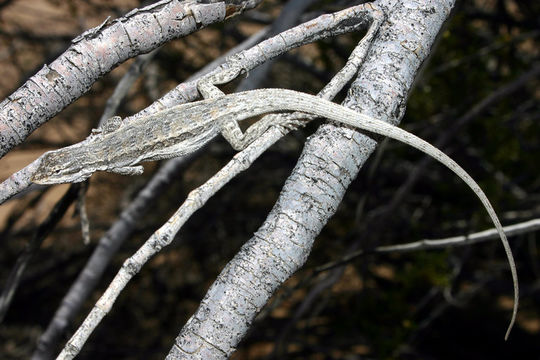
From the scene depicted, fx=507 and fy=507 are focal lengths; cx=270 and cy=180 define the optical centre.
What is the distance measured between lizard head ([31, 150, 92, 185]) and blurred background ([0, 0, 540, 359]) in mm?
2073

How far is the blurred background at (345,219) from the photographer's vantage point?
4.62 metres

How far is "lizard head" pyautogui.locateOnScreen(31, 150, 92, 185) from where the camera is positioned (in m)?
2.36

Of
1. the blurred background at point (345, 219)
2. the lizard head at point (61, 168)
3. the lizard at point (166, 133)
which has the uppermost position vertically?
the blurred background at point (345, 219)

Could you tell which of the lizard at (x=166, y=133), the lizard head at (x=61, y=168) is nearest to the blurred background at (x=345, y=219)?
the lizard at (x=166, y=133)

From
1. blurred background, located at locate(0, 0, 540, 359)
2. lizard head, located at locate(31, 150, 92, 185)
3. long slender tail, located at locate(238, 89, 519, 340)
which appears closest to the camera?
long slender tail, located at locate(238, 89, 519, 340)

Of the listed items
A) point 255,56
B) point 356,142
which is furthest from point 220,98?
point 356,142

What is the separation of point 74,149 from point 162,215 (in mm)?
3984

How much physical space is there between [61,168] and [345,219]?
13.6ft

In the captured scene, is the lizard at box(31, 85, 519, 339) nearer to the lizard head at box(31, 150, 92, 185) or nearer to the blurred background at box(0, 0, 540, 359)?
the lizard head at box(31, 150, 92, 185)

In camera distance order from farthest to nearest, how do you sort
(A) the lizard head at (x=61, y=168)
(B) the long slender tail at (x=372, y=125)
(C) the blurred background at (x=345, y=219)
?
(C) the blurred background at (x=345, y=219) < (A) the lizard head at (x=61, y=168) < (B) the long slender tail at (x=372, y=125)

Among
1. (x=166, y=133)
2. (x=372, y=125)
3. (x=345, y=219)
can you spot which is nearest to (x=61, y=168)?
(x=166, y=133)

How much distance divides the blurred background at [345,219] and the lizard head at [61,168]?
207 cm

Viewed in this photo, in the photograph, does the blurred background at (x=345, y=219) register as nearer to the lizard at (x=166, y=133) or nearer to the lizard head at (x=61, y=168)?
the lizard at (x=166, y=133)

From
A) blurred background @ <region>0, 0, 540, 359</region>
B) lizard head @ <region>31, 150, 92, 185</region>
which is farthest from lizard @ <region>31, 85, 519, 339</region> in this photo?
blurred background @ <region>0, 0, 540, 359</region>
